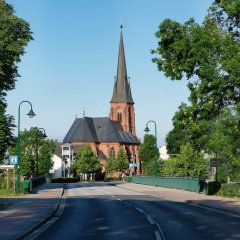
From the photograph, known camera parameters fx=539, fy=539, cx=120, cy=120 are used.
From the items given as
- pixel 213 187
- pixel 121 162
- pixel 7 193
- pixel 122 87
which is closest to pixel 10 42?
pixel 7 193

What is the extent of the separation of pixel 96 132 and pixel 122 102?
11371 millimetres

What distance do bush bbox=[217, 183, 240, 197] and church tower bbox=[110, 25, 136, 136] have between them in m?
115

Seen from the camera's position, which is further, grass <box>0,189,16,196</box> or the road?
grass <box>0,189,16,196</box>

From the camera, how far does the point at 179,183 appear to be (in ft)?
168

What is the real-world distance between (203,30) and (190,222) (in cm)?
1338

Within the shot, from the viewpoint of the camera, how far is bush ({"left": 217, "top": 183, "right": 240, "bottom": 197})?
35.0 meters

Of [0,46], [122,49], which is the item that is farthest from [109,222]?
[122,49]

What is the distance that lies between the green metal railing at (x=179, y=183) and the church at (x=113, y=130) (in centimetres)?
7629

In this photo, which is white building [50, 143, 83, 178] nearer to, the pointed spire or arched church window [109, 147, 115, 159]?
arched church window [109, 147, 115, 159]

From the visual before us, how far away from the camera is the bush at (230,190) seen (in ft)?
115

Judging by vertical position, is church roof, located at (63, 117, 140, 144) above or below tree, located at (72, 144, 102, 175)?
above

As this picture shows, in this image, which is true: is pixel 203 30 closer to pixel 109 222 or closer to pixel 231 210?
pixel 231 210

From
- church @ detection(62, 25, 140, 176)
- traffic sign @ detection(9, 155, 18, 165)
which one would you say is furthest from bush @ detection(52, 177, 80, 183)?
traffic sign @ detection(9, 155, 18, 165)

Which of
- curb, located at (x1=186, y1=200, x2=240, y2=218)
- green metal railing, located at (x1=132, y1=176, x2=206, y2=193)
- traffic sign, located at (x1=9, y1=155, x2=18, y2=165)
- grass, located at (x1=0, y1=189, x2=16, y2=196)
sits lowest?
curb, located at (x1=186, y1=200, x2=240, y2=218)
